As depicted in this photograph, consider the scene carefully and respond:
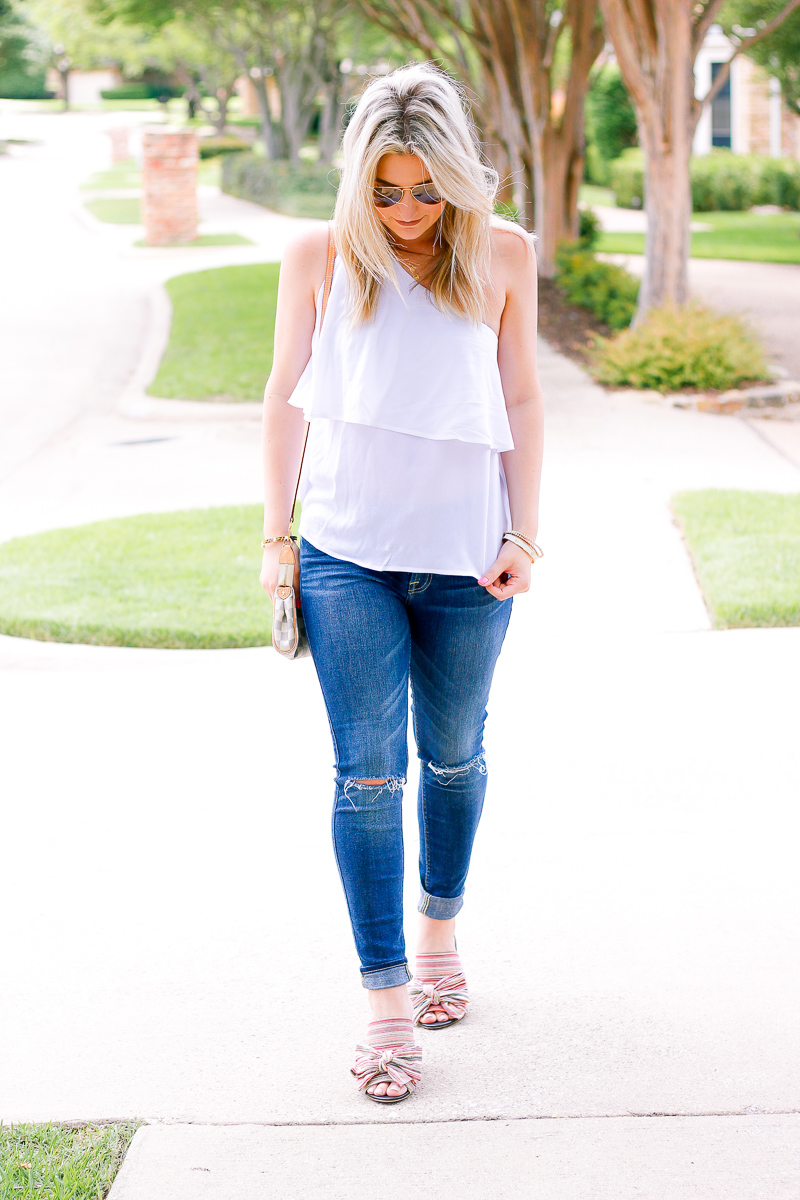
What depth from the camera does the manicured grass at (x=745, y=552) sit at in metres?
5.52

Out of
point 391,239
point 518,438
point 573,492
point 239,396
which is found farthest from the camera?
point 239,396

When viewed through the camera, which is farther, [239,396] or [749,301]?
[749,301]

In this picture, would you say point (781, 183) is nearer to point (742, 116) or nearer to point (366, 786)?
point (742, 116)

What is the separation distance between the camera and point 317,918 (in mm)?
3250

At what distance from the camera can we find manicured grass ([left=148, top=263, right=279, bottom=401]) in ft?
37.2

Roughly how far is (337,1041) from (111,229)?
2639 cm

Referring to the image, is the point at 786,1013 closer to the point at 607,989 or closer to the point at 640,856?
the point at 607,989

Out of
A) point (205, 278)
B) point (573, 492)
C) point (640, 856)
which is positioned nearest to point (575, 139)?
point (205, 278)

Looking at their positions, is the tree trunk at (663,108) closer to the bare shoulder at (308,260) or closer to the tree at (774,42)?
the bare shoulder at (308,260)

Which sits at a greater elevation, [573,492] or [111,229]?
[111,229]

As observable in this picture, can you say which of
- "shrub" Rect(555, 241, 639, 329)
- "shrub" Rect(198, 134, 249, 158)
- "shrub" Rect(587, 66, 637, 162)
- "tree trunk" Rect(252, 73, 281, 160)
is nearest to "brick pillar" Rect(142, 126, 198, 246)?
"shrub" Rect(555, 241, 639, 329)

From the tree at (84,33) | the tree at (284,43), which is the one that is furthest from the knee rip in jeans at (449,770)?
the tree at (284,43)

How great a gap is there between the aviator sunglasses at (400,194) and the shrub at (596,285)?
1174cm

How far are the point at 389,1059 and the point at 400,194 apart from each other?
5.42 feet
